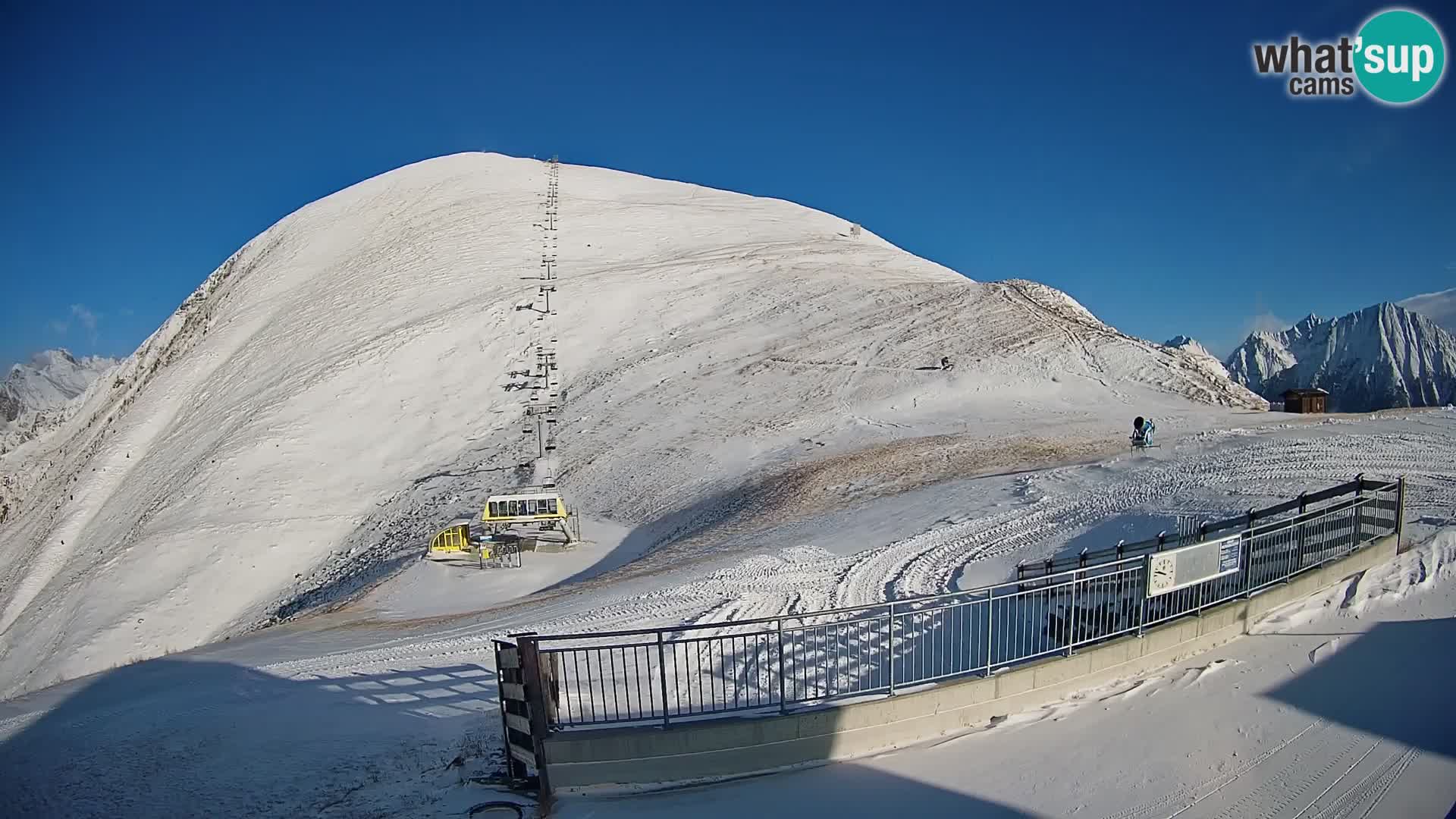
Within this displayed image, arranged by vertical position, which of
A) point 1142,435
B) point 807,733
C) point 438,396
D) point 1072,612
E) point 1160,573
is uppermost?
point 438,396

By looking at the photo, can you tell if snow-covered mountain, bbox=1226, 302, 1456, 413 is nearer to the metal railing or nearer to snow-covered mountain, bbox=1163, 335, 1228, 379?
snow-covered mountain, bbox=1163, 335, 1228, 379

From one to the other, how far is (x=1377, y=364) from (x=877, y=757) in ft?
443

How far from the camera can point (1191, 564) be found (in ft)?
30.7

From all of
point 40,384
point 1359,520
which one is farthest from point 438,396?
point 40,384

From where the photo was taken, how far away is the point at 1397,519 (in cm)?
1198

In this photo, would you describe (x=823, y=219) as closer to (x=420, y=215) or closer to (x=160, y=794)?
(x=420, y=215)

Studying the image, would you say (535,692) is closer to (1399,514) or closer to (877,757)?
(877,757)

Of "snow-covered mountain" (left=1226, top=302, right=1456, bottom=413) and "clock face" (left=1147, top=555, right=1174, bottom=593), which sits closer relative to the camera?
"clock face" (left=1147, top=555, right=1174, bottom=593)

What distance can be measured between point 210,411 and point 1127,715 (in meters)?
44.9

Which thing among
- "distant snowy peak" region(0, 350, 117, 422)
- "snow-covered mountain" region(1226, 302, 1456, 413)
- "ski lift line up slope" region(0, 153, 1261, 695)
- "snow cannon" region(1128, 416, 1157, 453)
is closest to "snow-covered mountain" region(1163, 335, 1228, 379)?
"ski lift line up slope" region(0, 153, 1261, 695)

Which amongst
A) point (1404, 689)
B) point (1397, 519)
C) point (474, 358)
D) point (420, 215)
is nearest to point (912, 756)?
point (1404, 689)

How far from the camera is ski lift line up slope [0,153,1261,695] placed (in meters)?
29.0

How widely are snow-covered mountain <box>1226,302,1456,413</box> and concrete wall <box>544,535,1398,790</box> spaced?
97050mm

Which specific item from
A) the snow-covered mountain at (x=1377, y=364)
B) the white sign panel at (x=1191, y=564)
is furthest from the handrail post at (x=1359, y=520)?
the snow-covered mountain at (x=1377, y=364)
